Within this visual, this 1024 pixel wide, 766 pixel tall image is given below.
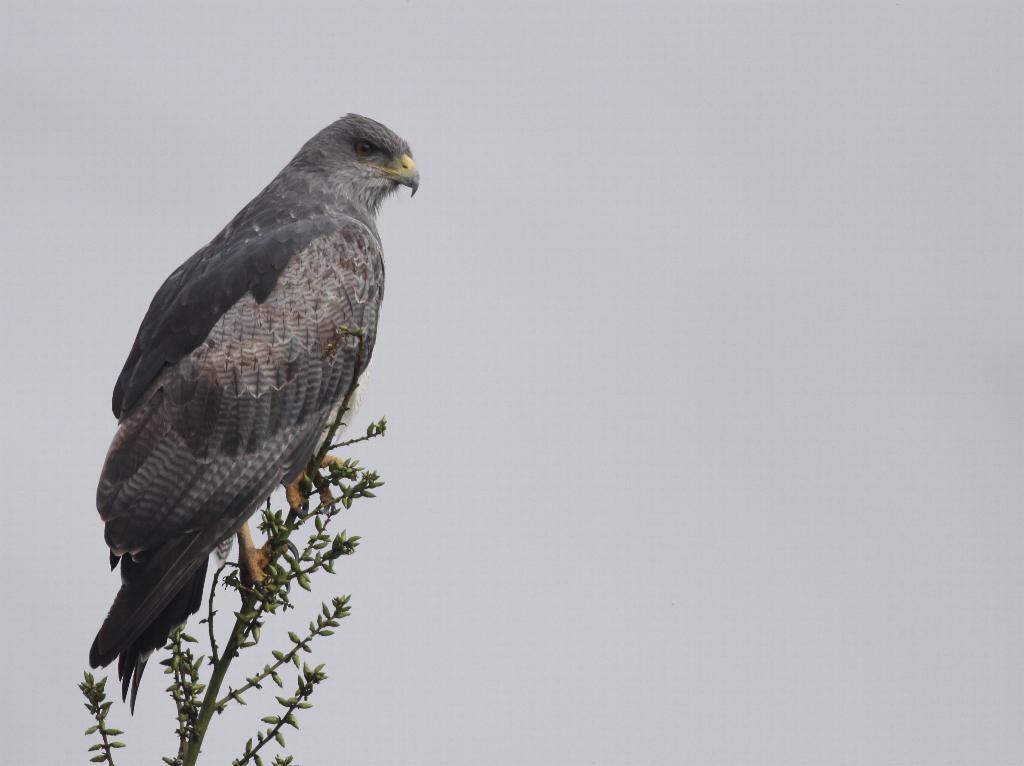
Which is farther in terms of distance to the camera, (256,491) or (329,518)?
(256,491)

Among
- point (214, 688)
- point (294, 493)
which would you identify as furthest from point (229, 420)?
point (214, 688)

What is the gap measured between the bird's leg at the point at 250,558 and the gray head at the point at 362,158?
2.70 metres

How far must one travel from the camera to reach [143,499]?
7734mm

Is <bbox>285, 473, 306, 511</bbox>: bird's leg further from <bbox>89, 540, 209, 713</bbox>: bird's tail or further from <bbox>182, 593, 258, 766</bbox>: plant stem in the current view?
<bbox>182, 593, 258, 766</bbox>: plant stem

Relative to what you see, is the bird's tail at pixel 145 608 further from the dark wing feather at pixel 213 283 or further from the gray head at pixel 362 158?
the gray head at pixel 362 158

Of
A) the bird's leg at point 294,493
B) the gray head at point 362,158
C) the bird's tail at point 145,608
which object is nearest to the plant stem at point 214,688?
the bird's tail at point 145,608

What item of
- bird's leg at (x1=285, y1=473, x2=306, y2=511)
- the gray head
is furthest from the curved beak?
bird's leg at (x1=285, y1=473, x2=306, y2=511)

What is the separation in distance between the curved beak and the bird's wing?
97 cm

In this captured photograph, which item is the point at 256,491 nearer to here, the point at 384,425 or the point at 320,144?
the point at 384,425

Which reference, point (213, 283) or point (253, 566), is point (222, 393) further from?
point (253, 566)

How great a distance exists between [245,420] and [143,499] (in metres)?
0.80

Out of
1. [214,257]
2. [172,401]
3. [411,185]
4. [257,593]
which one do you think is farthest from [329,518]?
[411,185]

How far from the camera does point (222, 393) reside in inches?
324

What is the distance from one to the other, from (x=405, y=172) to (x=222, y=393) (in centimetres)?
243
